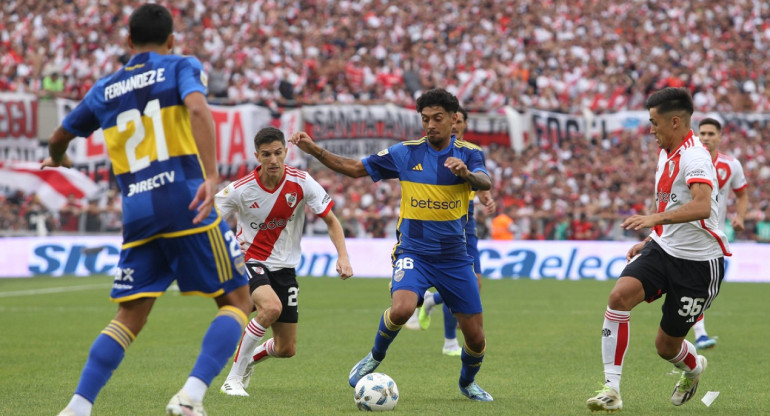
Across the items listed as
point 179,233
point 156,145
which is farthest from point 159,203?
point 156,145

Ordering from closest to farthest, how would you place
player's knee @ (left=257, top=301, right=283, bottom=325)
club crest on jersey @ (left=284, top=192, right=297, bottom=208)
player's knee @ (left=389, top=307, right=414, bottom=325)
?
player's knee @ (left=389, top=307, right=414, bottom=325)
player's knee @ (left=257, top=301, right=283, bottom=325)
club crest on jersey @ (left=284, top=192, right=297, bottom=208)

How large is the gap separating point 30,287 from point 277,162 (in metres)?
14.9

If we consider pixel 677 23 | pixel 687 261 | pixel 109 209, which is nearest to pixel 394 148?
pixel 687 261

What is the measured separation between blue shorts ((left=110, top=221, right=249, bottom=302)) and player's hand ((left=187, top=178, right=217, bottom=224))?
0.69ft

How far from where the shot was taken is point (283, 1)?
3478cm

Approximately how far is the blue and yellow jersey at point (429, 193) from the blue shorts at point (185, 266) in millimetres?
2413

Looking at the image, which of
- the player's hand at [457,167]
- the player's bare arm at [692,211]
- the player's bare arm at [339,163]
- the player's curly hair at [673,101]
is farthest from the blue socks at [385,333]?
the player's curly hair at [673,101]

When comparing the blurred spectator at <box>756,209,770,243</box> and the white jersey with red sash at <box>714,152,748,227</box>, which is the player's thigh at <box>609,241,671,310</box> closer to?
the white jersey with red sash at <box>714,152,748,227</box>

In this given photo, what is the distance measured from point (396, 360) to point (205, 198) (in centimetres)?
567

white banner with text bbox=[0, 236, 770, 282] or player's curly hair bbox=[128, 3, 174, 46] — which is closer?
player's curly hair bbox=[128, 3, 174, 46]

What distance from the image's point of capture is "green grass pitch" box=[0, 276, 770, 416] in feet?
25.4

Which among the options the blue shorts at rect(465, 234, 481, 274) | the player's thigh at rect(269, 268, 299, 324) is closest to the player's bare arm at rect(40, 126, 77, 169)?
the player's thigh at rect(269, 268, 299, 324)

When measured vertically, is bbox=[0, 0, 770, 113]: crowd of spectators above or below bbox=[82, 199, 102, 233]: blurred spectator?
above

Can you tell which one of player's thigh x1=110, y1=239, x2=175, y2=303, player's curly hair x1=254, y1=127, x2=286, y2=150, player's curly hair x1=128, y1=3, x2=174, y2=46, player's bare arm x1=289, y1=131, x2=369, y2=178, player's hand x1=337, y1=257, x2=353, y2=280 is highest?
player's curly hair x1=128, y1=3, x2=174, y2=46
